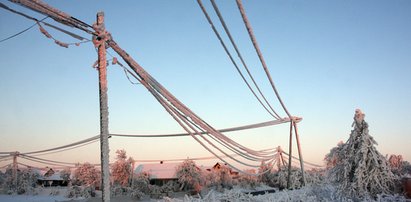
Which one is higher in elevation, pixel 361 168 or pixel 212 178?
pixel 361 168

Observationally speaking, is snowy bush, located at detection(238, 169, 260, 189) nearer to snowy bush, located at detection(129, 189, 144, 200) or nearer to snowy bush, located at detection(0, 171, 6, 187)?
snowy bush, located at detection(129, 189, 144, 200)

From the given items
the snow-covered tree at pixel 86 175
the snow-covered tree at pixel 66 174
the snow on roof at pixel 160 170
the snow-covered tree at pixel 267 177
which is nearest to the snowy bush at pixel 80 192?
the snow-covered tree at pixel 86 175

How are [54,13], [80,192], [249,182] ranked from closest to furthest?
[54,13] → [80,192] → [249,182]

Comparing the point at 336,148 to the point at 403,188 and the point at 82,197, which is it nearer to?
the point at 403,188

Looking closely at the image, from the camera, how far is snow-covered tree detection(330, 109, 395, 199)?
7.08 meters

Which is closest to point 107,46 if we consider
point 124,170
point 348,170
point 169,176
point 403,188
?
point 348,170

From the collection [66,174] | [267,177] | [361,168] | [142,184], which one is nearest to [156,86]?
[361,168]

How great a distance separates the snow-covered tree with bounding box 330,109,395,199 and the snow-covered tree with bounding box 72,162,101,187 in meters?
39.9

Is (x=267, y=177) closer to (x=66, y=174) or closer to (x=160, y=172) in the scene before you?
(x=160, y=172)

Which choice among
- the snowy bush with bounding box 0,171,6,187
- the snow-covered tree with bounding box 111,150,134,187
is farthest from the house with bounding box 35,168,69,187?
the snow-covered tree with bounding box 111,150,134,187

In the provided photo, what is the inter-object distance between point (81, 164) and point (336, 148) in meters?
43.5

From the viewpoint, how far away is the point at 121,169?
150ft

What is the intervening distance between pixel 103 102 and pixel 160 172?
56.5 meters

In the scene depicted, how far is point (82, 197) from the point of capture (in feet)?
124
